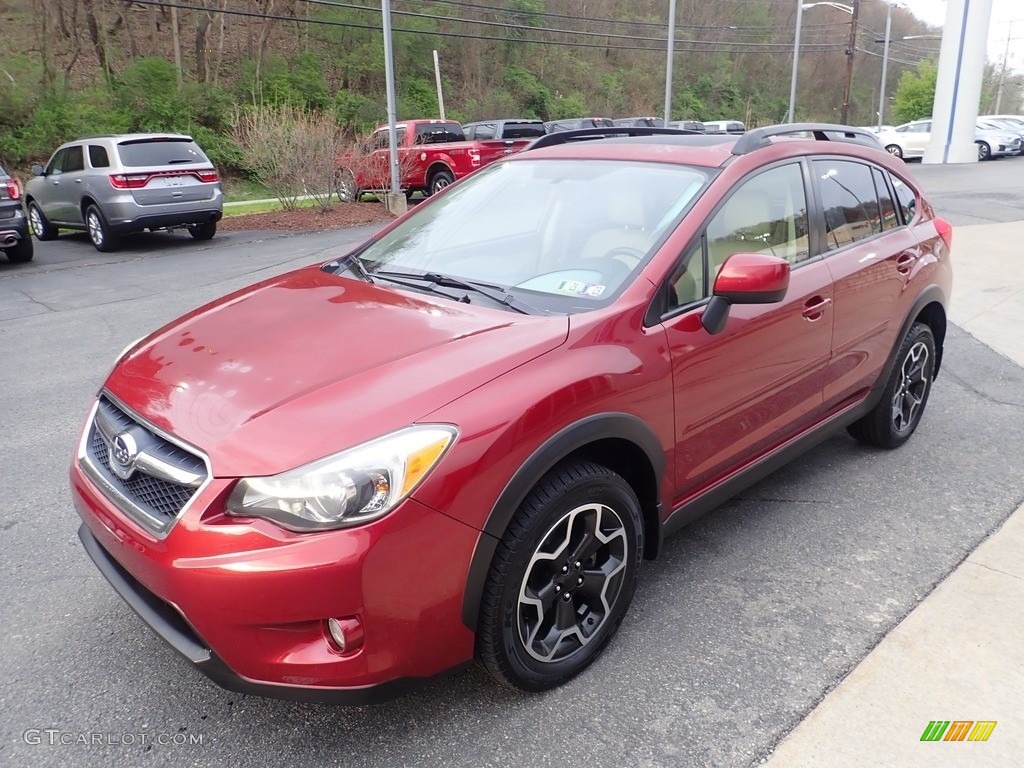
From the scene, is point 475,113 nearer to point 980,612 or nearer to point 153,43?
point 153,43

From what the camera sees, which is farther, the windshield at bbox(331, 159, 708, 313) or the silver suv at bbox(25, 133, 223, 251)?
the silver suv at bbox(25, 133, 223, 251)

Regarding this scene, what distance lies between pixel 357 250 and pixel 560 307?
1.38 metres

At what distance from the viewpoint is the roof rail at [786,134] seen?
10.7 feet

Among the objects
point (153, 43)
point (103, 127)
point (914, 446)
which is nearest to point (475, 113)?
point (153, 43)

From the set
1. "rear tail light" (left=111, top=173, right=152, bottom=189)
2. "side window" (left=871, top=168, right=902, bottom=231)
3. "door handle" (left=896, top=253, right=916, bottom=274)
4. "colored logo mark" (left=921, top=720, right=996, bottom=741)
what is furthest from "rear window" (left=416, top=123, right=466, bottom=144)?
"colored logo mark" (left=921, top=720, right=996, bottom=741)

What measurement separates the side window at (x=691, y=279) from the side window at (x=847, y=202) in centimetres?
98

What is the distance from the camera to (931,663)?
2.67 m

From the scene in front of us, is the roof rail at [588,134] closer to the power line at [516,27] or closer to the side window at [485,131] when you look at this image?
the side window at [485,131]

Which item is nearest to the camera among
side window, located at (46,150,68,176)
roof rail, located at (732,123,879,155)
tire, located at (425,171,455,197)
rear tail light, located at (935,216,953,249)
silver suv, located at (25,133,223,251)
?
roof rail, located at (732,123,879,155)

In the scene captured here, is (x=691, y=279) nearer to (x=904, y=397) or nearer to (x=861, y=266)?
(x=861, y=266)

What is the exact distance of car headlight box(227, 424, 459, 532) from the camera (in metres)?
2.02

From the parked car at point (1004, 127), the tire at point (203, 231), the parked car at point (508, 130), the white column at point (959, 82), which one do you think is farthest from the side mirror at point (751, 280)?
the parked car at point (1004, 127)

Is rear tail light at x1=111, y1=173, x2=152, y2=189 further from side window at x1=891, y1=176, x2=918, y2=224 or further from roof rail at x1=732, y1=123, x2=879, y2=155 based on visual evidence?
side window at x1=891, y1=176, x2=918, y2=224

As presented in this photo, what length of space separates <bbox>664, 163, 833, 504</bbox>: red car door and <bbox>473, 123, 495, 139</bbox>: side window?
54.4ft
